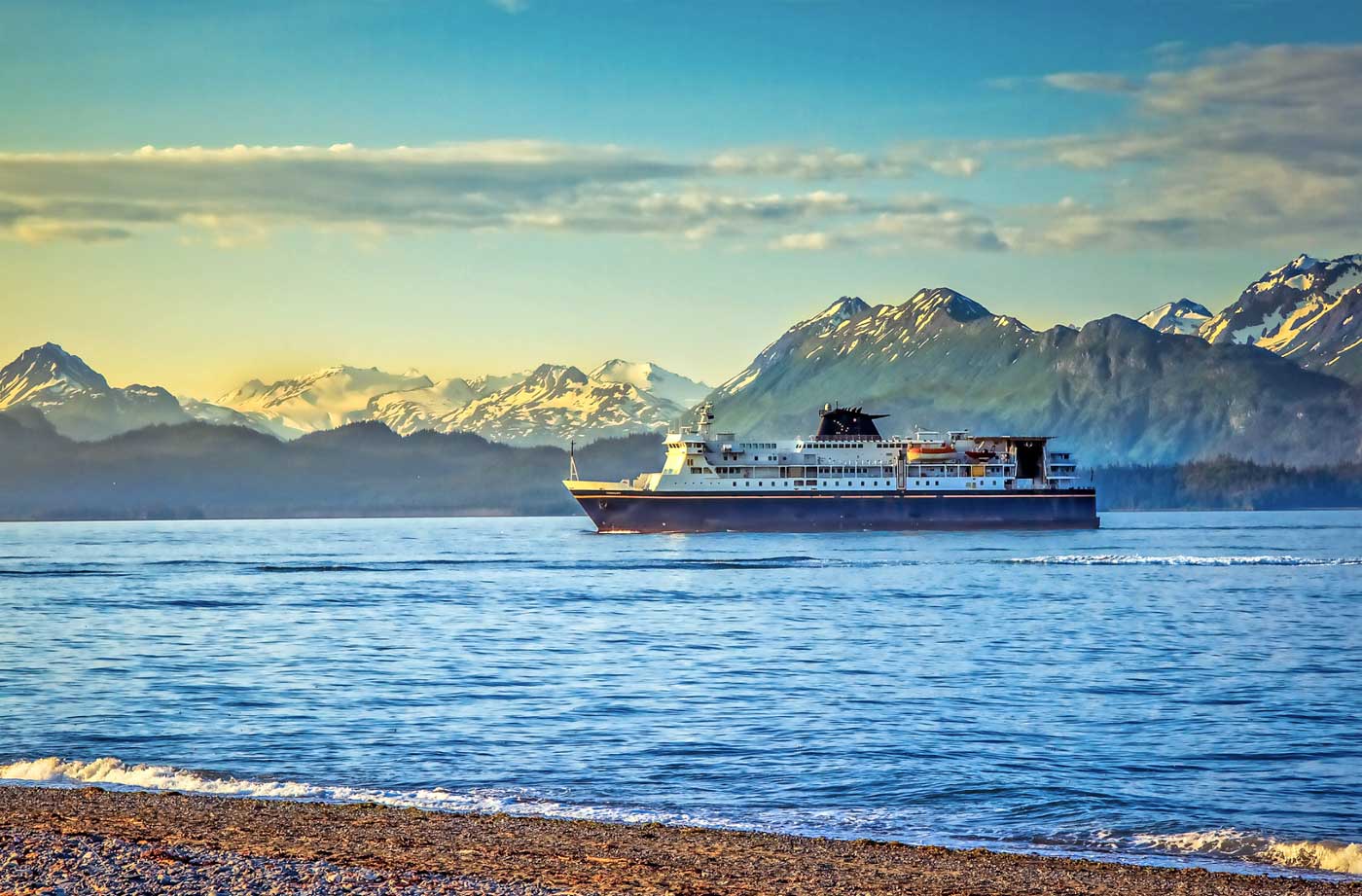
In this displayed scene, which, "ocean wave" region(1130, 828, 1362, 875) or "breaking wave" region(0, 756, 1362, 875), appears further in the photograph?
"breaking wave" region(0, 756, 1362, 875)

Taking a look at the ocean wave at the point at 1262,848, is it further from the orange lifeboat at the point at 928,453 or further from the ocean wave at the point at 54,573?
the orange lifeboat at the point at 928,453

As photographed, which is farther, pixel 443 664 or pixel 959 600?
pixel 959 600

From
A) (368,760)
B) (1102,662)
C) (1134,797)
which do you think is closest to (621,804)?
(368,760)

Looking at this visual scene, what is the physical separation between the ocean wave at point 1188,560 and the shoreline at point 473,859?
245 feet

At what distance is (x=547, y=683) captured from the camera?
3350cm

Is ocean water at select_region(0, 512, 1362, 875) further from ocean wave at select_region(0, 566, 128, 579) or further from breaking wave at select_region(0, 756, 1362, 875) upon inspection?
ocean wave at select_region(0, 566, 128, 579)

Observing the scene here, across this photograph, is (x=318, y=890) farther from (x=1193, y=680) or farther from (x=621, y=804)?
(x=1193, y=680)

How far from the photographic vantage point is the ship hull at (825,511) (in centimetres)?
13225

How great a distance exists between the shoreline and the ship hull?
113269 millimetres

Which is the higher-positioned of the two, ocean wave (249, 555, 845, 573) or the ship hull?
the ship hull

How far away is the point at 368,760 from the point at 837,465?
114m

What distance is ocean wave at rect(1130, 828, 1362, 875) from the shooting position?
17281 millimetres

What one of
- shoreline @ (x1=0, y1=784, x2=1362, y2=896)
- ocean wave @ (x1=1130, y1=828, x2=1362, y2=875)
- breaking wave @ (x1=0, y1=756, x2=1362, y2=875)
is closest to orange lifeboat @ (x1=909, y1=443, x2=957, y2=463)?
breaking wave @ (x1=0, y1=756, x2=1362, y2=875)

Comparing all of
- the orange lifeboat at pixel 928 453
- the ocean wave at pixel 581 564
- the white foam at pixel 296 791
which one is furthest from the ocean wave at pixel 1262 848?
the orange lifeboat at pixel 928 453
